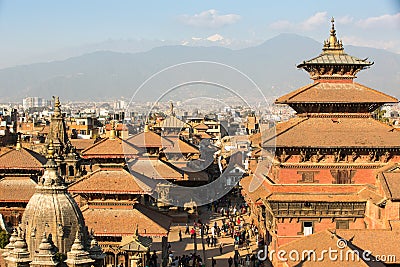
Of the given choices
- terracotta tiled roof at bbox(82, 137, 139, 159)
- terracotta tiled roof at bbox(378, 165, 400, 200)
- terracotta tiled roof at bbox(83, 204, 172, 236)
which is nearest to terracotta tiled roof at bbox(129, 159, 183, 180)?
terracotta tiled roof at bbox(82, 137, 139, 159)

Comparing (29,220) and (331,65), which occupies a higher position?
(331,65)

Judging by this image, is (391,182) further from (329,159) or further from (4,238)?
(4,238)

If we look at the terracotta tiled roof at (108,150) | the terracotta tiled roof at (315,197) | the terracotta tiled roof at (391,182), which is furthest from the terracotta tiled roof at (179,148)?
the terracotta tiled roof at (391,182)

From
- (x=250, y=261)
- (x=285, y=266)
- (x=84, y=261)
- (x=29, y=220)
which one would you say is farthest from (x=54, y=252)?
(x=250, y=261)

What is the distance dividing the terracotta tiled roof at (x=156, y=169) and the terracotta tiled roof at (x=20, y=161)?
5511 millimetres

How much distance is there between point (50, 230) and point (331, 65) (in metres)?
14.3

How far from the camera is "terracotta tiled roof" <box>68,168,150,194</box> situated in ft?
85.0

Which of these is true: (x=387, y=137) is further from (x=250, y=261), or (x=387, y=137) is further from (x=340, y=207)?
(x=250, y=261)

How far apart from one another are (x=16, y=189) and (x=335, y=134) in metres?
14.8

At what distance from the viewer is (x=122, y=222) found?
25.6 m

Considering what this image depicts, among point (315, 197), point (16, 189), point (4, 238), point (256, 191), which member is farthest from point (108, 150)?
point (315, 197)

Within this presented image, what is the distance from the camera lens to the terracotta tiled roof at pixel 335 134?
25.7m

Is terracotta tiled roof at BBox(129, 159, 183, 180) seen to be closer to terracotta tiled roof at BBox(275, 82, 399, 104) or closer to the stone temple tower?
terracotta tiled roof at BBox(275, 82, 399, 104)

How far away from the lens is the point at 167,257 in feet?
90.9
